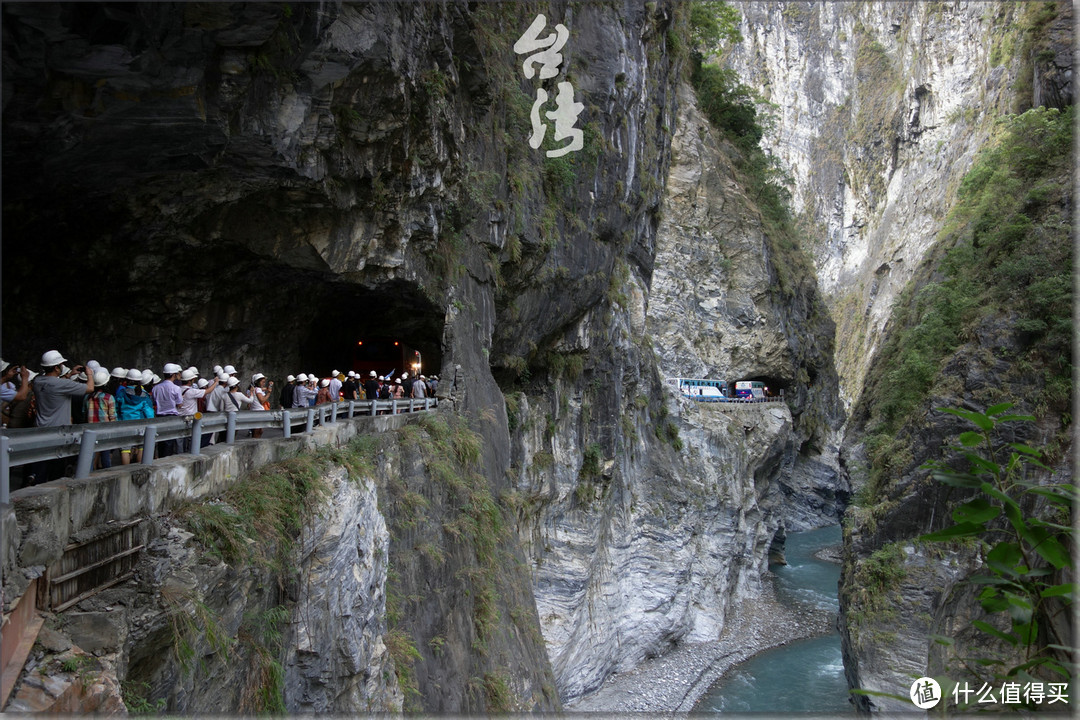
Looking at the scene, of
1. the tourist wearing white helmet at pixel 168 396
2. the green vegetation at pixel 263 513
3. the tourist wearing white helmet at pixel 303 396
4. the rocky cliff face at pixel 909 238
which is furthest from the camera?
the rocky cliff face at pixel 909 238

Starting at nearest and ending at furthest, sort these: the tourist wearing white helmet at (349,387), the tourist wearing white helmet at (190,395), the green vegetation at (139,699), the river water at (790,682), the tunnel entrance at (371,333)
Result: 1. the green vegetation at (139,699)
2. the tourist wearing white helmet at (190,395)
3. the tourist wearing white helmet at (349,387)
4. the tunnel entrance at (371,333)
5. the river water at (790,682)

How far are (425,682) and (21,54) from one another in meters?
8.66

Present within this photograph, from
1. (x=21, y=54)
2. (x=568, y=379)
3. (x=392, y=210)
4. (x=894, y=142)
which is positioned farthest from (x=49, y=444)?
(x=894, y=142)

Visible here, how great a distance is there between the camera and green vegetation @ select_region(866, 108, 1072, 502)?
18.9 m

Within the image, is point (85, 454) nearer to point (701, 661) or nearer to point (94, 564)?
point (94, 564)

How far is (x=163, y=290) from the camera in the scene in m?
12.7

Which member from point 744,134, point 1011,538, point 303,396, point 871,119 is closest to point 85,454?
point 1011,538

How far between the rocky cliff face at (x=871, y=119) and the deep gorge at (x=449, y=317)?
2121cm

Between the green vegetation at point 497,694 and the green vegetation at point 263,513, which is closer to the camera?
the green vegetation at point 263,513

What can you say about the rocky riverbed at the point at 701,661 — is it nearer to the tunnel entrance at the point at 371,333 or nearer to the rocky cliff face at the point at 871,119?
the tunnel entrance at the point at 371,333

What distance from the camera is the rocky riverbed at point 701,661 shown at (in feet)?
75.7

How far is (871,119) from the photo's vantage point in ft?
255

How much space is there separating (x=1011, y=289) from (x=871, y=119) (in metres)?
67.5

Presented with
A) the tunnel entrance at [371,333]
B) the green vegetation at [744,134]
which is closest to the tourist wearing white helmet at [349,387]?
the tunnel entrance at [371,333]
